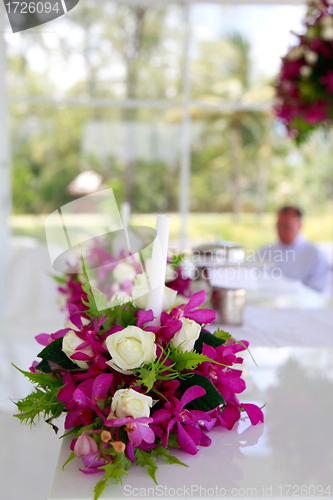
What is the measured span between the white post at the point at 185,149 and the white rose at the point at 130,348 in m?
4.20

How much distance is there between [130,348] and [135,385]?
0.15ft

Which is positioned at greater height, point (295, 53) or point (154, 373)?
point (295, 53)

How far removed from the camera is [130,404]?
553 millimetres

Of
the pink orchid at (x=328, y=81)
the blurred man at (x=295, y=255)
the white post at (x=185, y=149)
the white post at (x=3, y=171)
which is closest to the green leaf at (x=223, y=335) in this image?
the pink orchid at (x=328, y=81)

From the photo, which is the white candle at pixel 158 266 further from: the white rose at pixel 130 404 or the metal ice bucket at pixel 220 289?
the metal ice bucket at pixel 220 289

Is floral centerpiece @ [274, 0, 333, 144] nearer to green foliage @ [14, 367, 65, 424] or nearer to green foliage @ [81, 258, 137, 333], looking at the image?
green foliage @ [81, 258, 137, 333]

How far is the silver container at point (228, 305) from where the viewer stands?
136 centimetres

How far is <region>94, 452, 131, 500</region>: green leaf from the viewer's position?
1.65 feet

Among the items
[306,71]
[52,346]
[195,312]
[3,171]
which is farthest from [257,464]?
[3,171]

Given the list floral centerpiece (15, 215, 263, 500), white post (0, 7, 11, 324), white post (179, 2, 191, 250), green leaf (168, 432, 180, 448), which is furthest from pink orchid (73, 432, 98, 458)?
white post (179, 2, 191, 250)

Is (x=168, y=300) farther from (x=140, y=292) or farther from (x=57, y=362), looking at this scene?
(x=57, y=362)

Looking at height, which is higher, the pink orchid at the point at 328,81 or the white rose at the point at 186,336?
the pink orchid at the point at 328,81

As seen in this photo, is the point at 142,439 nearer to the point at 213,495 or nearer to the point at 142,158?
the point at 213,495

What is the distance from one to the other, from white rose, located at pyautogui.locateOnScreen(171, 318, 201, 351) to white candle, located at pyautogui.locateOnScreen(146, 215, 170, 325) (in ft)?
0.15
